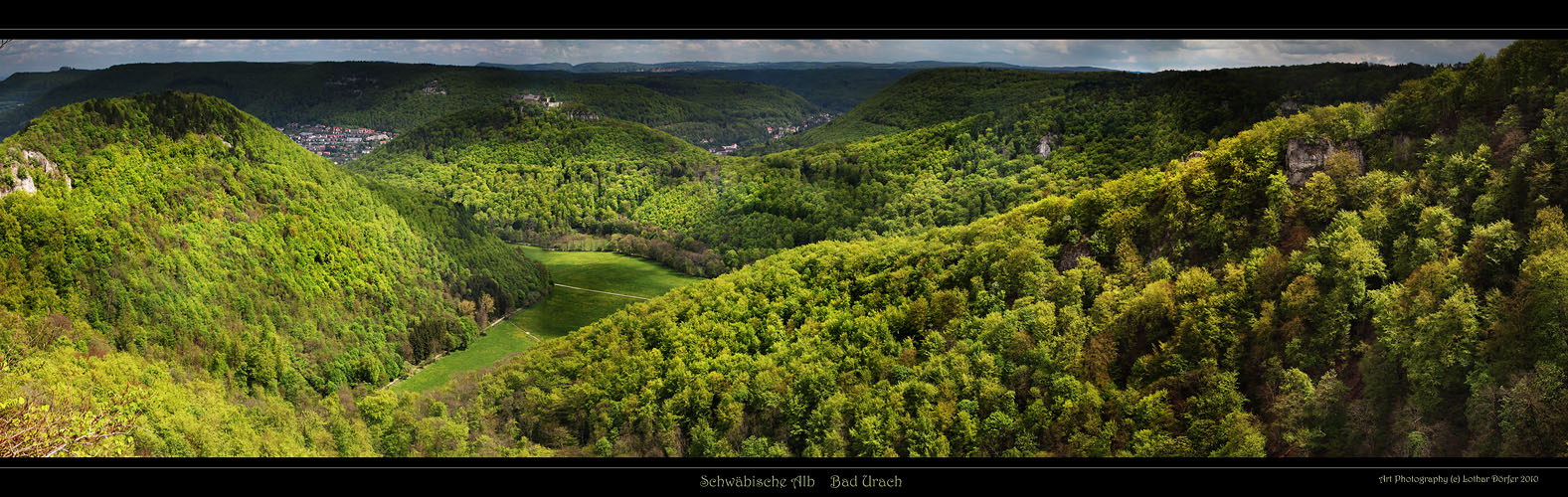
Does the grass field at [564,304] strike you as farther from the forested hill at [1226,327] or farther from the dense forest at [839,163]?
the forested hill at [1226,327]

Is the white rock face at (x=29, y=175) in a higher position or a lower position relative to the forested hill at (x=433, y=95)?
higher

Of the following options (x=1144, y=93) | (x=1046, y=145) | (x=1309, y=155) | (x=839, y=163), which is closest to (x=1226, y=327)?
(x=1309, y=155)

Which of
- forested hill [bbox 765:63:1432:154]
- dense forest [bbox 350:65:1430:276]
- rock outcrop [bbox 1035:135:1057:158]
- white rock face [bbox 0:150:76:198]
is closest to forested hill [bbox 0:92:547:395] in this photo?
white rock face [bbox 0:150:76:198]

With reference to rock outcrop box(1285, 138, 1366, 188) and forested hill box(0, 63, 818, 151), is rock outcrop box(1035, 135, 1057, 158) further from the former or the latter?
forested hill box(0, 63, 818, 151)

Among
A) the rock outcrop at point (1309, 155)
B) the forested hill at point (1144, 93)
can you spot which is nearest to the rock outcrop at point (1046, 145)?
the forested hill at point (1144, 93)

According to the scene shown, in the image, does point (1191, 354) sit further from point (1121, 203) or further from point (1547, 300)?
point (1121, 203)
